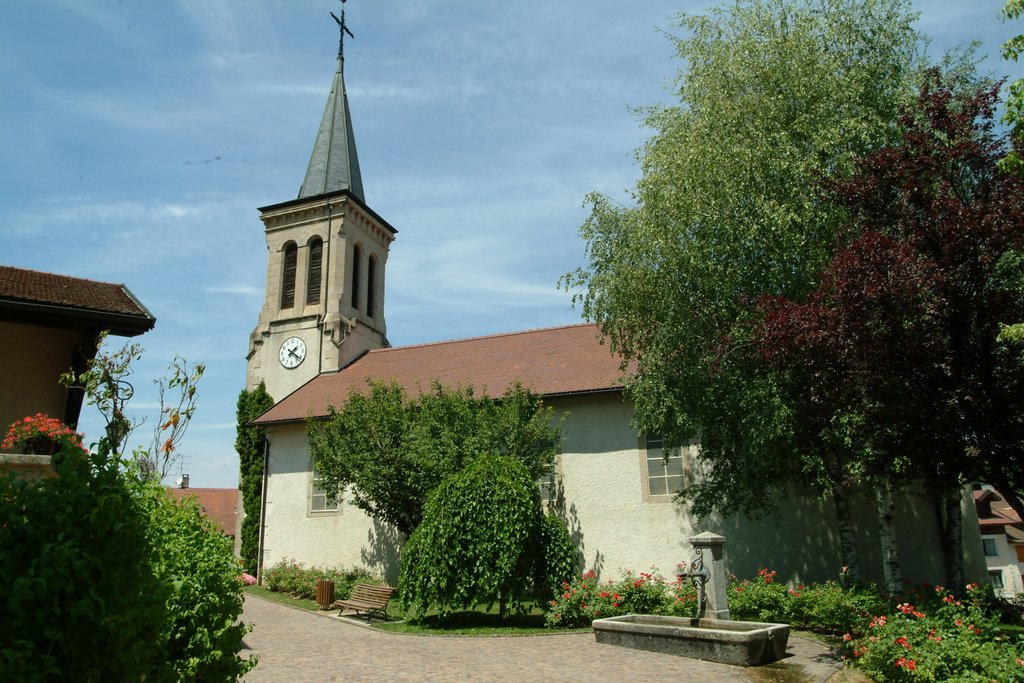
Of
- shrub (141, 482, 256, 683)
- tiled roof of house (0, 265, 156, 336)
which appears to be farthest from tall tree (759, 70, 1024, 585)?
tiled roof of house (0, 265, 156, 336)

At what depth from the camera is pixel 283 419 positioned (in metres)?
22.3

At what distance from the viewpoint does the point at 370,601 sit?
15.4 meters

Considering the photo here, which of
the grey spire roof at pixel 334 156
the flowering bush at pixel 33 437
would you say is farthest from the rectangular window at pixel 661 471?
the grey spire roof at pixel 334 156

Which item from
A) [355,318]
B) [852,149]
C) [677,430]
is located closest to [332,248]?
[355,318]

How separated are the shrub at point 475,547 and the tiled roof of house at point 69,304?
6.83 m

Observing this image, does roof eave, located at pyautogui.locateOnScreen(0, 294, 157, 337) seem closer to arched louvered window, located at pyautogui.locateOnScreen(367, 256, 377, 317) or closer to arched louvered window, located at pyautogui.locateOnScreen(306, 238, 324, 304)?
arched louvered window, located at pyautogui.locateOnScreen(306, 238, 324, 304)

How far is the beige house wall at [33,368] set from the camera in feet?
32.1

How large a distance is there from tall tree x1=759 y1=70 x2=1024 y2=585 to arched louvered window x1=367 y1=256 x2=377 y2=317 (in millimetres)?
22672

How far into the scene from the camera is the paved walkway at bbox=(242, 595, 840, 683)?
9.01 meters

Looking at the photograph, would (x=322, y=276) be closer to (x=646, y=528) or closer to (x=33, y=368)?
(x=646, y=528)

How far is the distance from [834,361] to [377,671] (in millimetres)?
7604

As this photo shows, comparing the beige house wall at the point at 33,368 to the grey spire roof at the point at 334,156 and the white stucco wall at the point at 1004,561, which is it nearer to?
the grey spire roof at the point at 334,156

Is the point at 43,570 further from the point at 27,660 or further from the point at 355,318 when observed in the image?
the point at 355,318

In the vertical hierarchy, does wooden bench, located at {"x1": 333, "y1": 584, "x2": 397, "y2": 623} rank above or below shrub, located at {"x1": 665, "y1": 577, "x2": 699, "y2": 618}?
below
